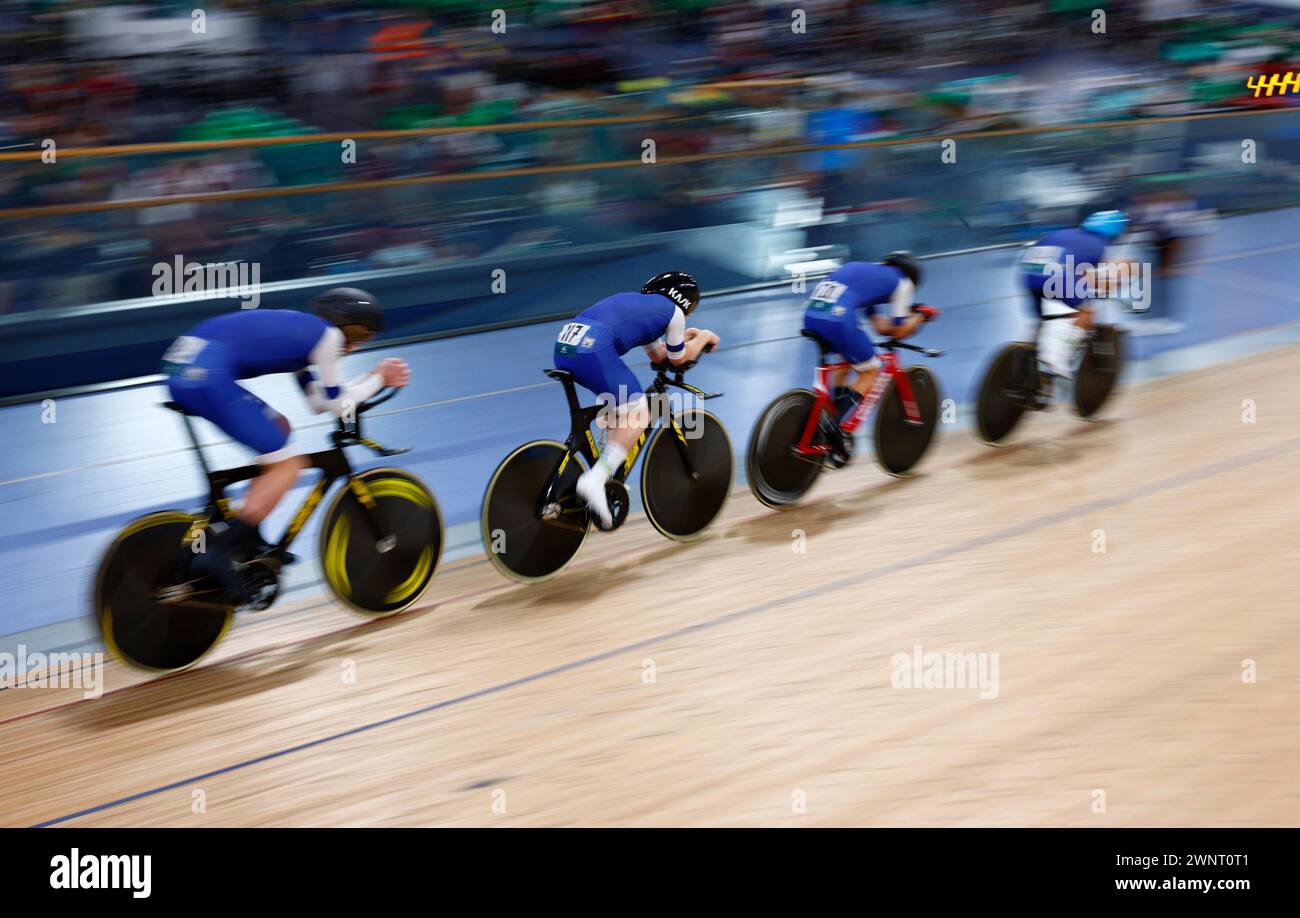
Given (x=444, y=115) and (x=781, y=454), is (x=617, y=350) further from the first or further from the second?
(x=444, y=115)

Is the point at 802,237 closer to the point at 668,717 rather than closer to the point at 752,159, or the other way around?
the point at 752,159

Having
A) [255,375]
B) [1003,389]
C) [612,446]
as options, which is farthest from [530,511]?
[1003,389]

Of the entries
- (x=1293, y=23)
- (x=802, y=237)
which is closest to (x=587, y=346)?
(x=802, y=237)

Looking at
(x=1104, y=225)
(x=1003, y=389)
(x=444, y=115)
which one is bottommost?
(x=1003, y=389)

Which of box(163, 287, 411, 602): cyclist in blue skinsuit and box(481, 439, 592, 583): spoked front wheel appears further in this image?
box(481, 439, 592, 583): spoked front wheel

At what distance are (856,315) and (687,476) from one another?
101 centimetres

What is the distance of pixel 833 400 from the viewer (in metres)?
4.95

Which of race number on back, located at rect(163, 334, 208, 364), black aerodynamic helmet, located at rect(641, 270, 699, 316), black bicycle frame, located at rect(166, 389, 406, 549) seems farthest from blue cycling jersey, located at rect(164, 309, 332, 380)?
black aerodynamic helmet, located at rect(641, 270, 699, 316)

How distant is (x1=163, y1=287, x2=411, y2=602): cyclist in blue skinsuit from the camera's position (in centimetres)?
342

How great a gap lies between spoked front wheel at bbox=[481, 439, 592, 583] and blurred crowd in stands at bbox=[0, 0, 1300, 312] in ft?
11.6

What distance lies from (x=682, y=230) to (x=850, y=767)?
6115mm

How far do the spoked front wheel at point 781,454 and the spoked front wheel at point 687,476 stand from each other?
0.19m

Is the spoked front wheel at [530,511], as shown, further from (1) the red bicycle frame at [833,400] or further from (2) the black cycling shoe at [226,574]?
(1) the red bicycle frame at [833,400]

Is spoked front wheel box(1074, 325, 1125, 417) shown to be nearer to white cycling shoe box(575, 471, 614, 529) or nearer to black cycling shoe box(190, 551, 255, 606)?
white cycling shoe box(575, 471, 614, 529)
